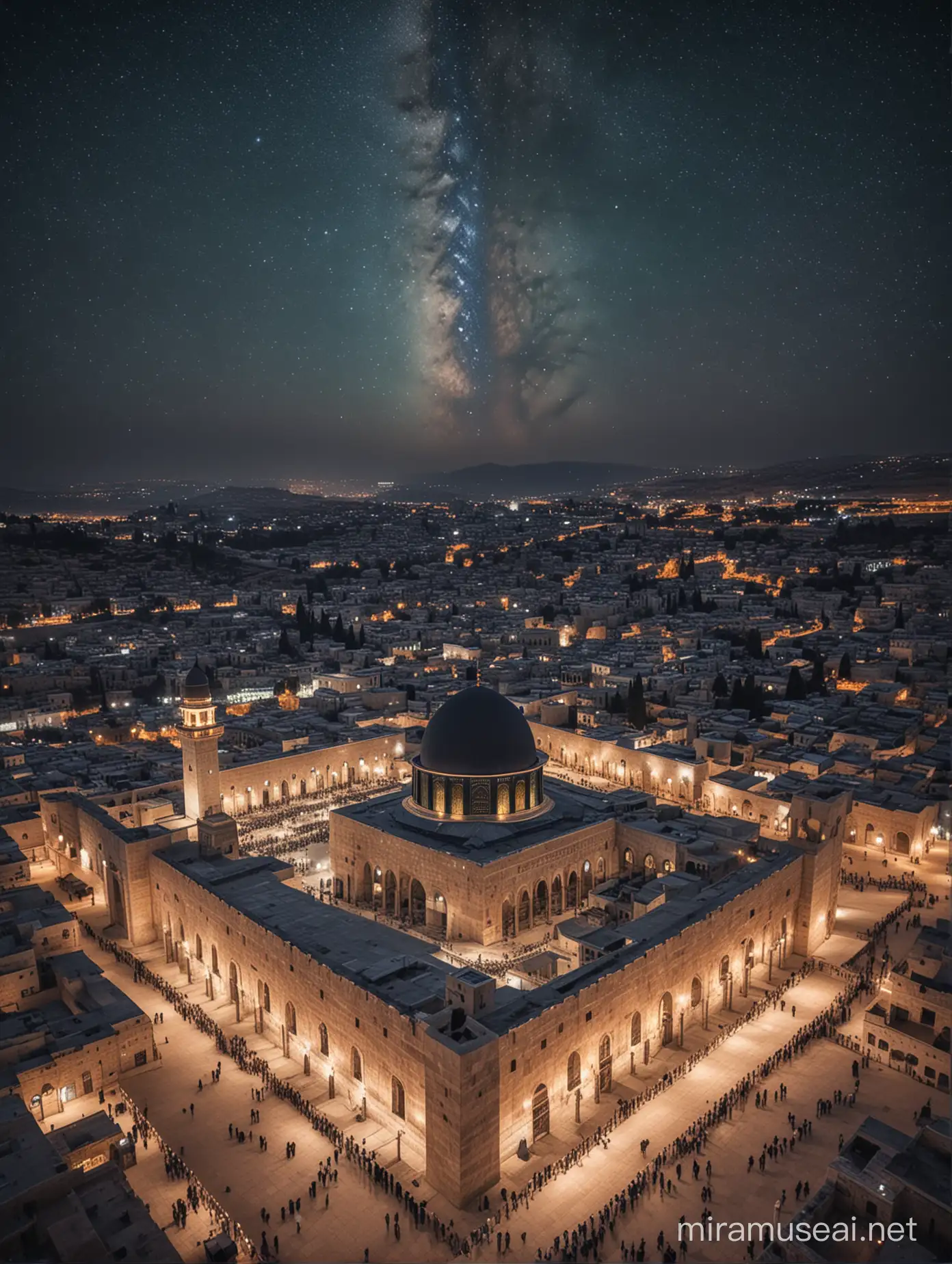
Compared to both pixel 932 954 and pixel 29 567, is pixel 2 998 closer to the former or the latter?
pixel 932 954

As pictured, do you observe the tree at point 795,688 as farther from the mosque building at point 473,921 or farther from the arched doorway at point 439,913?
the arched doorway at point 439,913

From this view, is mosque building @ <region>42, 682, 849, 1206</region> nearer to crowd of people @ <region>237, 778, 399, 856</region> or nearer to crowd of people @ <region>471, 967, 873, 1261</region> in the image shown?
crowd of people @ <region>471, 967, 873, 1261</region>

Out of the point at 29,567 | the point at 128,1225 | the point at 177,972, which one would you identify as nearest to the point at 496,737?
the point at 177,972

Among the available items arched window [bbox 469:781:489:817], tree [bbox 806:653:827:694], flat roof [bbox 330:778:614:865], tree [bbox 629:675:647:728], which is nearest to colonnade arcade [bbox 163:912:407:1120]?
flat roof [bbox 330:778:614:865]

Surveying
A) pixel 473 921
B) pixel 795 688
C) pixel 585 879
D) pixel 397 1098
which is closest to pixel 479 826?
pixel 473 921

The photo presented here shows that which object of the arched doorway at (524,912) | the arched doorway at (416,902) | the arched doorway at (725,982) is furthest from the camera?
the arched doorway at (416,902)

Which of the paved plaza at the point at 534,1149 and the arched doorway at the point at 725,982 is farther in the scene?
the arched doorway at the point at 725,982

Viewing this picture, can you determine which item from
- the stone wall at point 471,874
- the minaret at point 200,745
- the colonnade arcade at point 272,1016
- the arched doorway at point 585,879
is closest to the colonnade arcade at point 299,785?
the minaret at point 200,745
